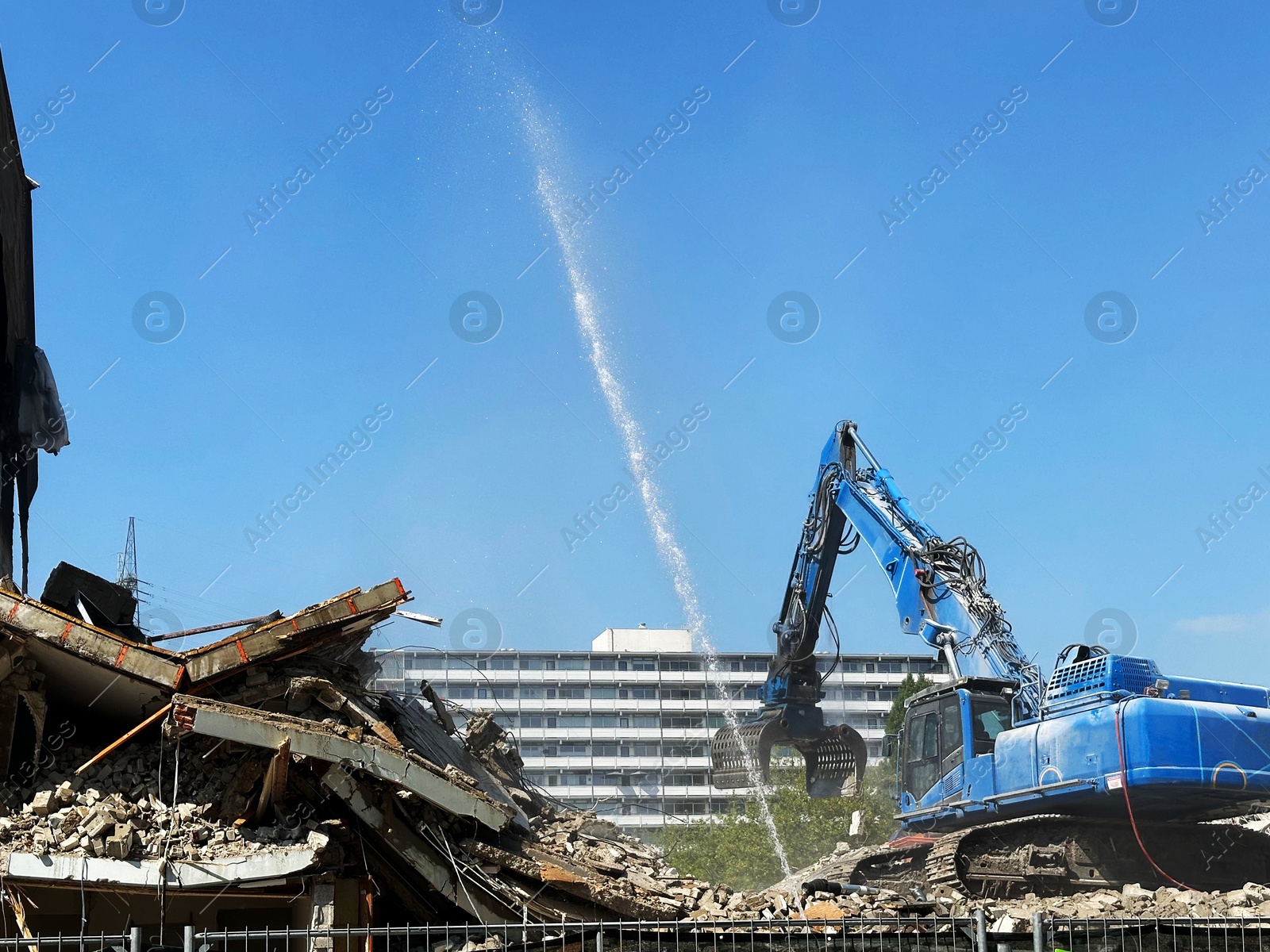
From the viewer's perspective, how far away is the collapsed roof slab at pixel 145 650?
11.7m

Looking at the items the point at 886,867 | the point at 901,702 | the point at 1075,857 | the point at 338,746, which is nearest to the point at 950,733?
the point at 886,867

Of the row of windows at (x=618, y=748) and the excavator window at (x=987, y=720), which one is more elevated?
the row of windows at (x=618, y=748)

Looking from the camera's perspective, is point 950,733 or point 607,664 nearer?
point 950,733

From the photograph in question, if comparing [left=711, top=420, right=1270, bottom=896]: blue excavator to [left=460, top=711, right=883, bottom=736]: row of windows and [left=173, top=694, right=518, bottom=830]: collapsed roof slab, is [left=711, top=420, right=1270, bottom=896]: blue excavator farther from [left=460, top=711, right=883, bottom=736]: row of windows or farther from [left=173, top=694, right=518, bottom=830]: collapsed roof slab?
[left=460, top=711, right=883, bottom=736]: row of windows

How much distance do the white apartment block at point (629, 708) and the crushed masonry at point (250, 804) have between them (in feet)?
182

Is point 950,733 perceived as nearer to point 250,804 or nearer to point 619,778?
point 250,804

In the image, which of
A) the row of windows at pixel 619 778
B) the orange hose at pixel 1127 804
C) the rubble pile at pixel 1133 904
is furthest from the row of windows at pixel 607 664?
the rubble pile at pixel 1133 904

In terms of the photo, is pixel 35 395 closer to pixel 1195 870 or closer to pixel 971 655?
pixel 971 655

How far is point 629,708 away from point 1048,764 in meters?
57.5

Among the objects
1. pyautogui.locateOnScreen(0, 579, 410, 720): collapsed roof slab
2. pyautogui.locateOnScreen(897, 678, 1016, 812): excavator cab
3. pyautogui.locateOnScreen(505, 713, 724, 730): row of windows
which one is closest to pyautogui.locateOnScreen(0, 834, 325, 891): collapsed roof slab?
pyautogui.locateOnScreen(0, 579, 410, 720): collapsed roof slab

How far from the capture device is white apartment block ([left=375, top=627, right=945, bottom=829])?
229 ft

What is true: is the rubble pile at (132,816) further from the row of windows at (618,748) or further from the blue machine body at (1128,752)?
the row of windows at (618,748)

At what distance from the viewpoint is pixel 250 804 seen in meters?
11.8

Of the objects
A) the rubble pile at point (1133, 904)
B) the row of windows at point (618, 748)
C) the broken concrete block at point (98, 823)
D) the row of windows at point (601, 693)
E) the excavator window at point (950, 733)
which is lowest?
the rubble pile at point (1133, 904)
